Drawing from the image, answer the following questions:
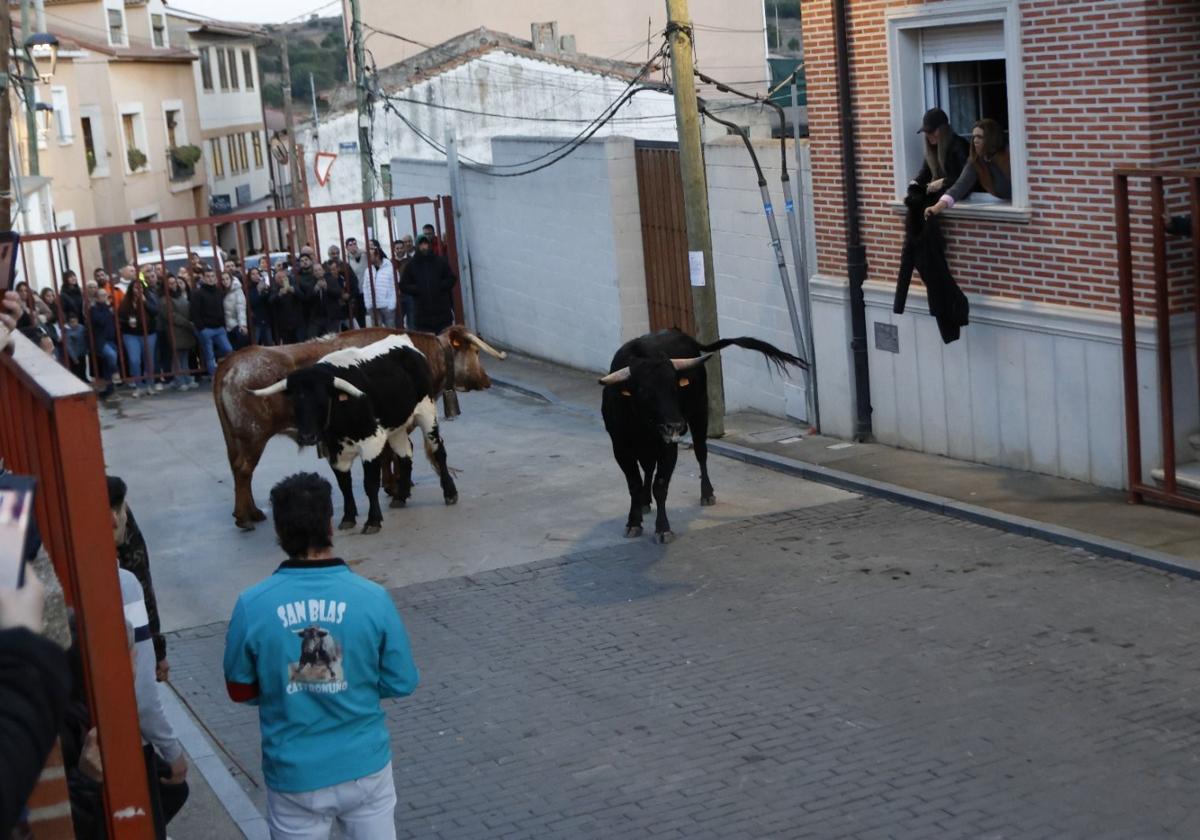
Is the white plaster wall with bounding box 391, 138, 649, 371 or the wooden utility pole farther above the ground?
the wooden utility pole

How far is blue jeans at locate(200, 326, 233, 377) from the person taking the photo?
877 inches

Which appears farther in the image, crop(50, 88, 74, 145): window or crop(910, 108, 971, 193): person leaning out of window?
crop(50, 88, 74, 145): window

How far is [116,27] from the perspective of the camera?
51750 mm

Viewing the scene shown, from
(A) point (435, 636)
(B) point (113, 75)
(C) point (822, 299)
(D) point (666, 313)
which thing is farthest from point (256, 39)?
(A) point (435, 636)

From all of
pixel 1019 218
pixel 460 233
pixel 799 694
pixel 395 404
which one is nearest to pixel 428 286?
pixel 460 233

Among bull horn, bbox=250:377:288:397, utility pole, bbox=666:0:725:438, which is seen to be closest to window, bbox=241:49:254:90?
utility pole, bbox=666:0:725:438

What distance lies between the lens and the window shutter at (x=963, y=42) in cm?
1263

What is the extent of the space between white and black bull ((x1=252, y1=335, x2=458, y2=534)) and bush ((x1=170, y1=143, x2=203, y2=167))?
138 ft

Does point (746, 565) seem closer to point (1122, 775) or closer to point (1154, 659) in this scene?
point (1154, 659)

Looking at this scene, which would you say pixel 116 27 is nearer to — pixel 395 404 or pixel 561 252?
pixel 561 252

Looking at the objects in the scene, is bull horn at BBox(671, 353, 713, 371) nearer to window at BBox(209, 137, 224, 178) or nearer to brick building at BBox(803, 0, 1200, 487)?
brick building at BBox(803, 0, 1200, 487)

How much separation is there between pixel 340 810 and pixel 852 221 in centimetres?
1038

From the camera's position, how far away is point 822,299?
15023 mm

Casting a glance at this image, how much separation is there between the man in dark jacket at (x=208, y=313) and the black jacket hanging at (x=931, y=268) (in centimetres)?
1184
